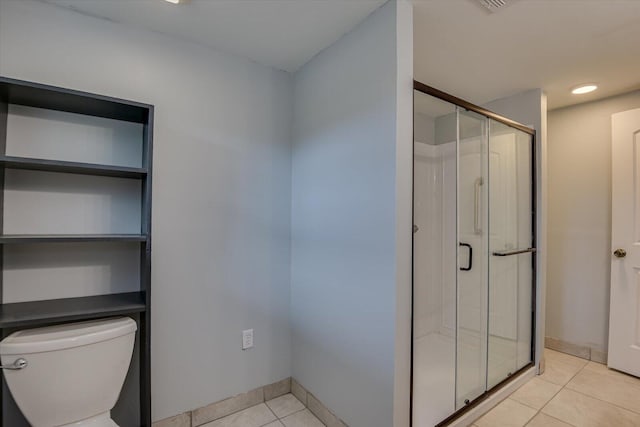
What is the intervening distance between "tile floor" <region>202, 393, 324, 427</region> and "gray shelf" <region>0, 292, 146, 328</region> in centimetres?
92

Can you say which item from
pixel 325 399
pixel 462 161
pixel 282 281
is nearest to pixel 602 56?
pixel 462 161

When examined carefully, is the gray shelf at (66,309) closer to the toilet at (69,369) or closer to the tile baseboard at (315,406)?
the toilet at (69,369)

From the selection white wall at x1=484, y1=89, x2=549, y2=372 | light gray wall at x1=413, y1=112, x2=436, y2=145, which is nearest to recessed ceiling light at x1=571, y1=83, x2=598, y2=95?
white wall at x1=484, y1=89, x2=549, y2=372

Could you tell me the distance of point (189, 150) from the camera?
5.93 ft

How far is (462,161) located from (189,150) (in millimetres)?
1654

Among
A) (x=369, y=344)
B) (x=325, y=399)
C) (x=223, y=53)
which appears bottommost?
(x=325, y=399)

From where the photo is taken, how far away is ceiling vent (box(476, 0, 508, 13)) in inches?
57.1

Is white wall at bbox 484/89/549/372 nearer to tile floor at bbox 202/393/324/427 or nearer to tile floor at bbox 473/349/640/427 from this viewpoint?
tile floor at bbox 473/349/640/427

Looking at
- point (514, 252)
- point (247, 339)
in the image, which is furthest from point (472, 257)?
point (247, 339)

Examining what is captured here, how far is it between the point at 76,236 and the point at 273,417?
148cm

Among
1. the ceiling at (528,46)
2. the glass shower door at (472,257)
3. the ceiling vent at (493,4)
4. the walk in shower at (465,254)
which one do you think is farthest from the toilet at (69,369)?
the ceiling vent at (493,4)

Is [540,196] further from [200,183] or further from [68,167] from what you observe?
[68,167]

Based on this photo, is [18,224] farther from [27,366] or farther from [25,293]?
[27,366]

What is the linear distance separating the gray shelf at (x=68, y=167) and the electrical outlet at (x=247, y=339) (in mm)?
1131
